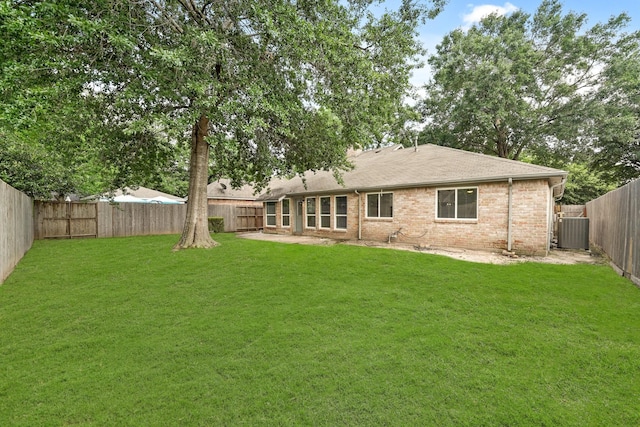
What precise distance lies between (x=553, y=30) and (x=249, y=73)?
20.3m

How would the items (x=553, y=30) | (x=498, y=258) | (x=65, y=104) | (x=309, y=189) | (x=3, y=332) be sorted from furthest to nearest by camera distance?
1. (x=553, y=30)
2. (x=309, y=189)
3. (x=498, y=258)
4. (x=65, y=104)
5. (x=3, y=332)

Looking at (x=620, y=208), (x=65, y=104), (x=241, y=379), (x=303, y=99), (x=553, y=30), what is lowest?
(x=241, y=379)

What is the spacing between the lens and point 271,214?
17797 mm

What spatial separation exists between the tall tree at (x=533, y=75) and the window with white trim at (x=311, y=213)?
1055cm

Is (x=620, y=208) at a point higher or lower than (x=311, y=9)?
lower

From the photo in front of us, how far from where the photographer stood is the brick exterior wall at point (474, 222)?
29.2ft

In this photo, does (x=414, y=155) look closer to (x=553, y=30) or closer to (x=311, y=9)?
(x=311, y=9)

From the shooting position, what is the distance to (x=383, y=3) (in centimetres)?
859

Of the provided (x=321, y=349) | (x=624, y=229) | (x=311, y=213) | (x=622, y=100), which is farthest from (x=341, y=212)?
(x=622, y=100)

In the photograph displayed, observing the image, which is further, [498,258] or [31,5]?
[498,258]

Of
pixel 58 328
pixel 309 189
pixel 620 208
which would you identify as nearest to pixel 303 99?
pixel 309 189

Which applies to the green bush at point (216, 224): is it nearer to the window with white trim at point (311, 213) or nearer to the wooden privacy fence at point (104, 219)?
the wooden privacy fence at point (104, 219)

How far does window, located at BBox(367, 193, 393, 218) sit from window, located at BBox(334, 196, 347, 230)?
1.34 m

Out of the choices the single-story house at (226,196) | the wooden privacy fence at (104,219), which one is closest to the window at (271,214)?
the wooden privacy fence at (104,219)
